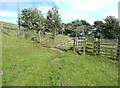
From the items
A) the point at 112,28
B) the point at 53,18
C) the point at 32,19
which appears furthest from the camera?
the point at 112,28

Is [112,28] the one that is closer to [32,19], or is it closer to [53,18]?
[53,18]

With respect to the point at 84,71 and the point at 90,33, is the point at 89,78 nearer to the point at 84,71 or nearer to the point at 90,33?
the point at 84,71

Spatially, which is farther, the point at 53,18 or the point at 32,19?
the point at 32,19

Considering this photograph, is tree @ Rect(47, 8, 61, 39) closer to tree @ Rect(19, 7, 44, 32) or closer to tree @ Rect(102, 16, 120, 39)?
tree @ Rect(19, 7, 44, 32)

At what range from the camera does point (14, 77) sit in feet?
13.2

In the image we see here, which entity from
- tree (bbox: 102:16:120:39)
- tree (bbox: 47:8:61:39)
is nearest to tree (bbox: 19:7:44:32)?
tree (bbox: 47:8:61:39)

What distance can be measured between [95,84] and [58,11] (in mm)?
18776

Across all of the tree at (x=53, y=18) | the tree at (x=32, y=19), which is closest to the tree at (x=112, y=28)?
the tree at (x=53, y=18)

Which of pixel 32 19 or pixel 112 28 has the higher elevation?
pixel 112 28

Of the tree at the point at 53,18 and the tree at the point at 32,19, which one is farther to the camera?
the tree at the point at 32,19

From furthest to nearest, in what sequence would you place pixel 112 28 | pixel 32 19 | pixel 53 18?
pixel 112 28 → pixel 32 19 → pixel 53 18

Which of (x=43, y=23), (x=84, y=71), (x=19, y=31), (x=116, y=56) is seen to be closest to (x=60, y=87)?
(x=84, y=71)

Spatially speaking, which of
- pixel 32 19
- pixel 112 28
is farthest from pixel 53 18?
pixel 112 28

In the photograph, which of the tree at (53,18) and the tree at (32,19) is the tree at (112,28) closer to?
the tree at (53,18)
